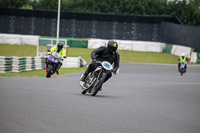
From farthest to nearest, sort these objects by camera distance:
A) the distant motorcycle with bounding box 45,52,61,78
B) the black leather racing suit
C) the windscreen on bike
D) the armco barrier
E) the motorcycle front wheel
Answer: the armco barrier → the distant motorcycle with bounding box 45,52,61,78 → the black leather racing suit → the windscreen on bike → the motorcycle front wheel

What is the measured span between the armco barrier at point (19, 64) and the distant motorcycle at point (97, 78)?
10933mm

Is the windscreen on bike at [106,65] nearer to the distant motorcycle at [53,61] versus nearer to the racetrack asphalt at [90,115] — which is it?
the racetrack asphalt at [90,115]

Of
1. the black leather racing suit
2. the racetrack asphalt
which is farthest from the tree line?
the racetrack asphalt

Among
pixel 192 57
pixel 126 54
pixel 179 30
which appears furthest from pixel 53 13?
pixel 192 57

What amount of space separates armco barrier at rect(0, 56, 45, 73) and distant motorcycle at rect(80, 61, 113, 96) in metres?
10.9

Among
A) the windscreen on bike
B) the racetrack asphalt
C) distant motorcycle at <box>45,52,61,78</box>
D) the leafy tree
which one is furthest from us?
the leafy tree

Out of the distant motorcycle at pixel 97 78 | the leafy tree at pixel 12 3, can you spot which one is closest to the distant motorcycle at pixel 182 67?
the distant motorcycle at pixel 97 78

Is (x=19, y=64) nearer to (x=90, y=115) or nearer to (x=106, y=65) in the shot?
(x=106, y=65)

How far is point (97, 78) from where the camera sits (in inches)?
454

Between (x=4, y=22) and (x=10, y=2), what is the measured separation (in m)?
43.1

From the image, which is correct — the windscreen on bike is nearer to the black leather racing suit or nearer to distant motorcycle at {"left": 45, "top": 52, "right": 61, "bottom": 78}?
the black leather racing suit

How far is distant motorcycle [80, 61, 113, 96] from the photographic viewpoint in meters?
11.3

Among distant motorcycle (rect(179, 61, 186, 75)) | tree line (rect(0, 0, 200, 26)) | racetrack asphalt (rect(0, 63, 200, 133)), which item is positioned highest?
tree line (rect(0, 0, 200, 26))

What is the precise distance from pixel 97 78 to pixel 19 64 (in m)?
12.8
